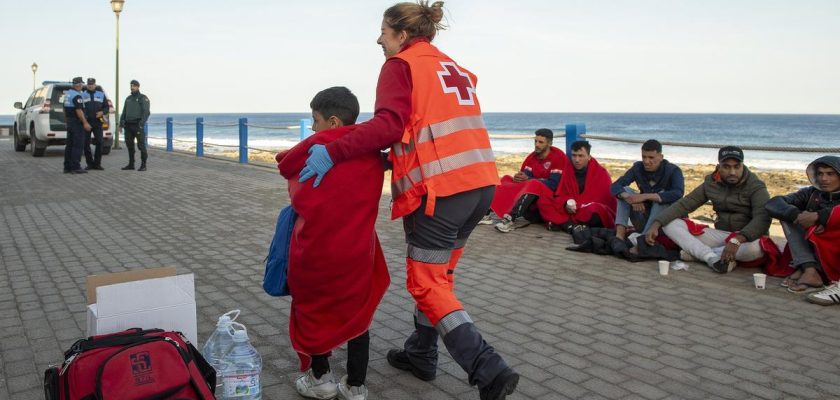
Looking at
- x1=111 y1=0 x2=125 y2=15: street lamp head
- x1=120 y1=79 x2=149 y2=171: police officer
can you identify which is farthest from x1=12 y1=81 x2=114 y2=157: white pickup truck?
x1=111 y1=0 x2=125 y2=15: street lamp head

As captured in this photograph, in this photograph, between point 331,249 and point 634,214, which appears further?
point 634,214

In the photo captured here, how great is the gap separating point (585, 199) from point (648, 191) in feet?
2.77

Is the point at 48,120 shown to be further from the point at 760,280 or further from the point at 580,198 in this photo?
the point at 760,280

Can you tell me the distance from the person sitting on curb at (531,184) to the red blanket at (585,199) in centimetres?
16

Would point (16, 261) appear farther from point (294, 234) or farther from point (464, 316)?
point (464, 316)

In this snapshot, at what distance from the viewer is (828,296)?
530 cm

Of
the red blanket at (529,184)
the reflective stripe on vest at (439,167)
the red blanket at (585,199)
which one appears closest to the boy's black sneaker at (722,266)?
the red blanket at (585,199)

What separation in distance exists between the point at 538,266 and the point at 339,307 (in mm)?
3537

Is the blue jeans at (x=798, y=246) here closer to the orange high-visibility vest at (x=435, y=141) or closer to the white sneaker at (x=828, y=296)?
the white sneaker at (x=828, y=296)

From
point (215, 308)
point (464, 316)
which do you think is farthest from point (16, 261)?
point (464, 316)

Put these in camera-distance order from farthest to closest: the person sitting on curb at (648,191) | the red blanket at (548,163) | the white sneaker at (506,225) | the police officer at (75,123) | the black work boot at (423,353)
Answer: the police officer at (75,123) → the red blanket at (548,163) → the white sneaker at (506,225) → the person sitting on curb at (648,191) → the black work boot at (423,353)

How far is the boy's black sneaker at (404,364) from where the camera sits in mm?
3709

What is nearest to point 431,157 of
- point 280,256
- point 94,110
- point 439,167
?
point 439,167

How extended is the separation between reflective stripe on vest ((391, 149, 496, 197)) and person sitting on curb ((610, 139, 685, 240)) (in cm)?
432
